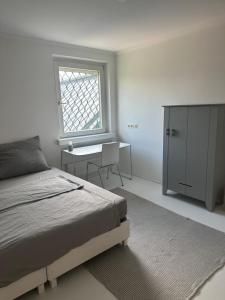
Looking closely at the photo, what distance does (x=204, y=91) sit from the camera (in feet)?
9.38

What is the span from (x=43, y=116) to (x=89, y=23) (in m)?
1.47

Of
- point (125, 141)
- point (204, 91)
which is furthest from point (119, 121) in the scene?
point (204, 91)

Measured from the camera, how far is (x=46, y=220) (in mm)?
1723

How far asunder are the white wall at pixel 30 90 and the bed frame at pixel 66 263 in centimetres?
188

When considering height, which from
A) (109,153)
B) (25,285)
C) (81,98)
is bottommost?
(25,285)

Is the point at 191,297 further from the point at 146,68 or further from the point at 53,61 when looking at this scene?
the point at 53,61

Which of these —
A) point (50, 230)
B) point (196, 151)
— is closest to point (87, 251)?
point (50, 230)

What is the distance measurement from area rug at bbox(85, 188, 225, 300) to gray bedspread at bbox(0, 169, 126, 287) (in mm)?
317

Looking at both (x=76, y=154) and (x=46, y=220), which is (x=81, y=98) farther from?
(x=46, y=220)

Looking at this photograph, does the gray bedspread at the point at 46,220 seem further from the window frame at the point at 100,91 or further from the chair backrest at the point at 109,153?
the window frame at the point at 100,91

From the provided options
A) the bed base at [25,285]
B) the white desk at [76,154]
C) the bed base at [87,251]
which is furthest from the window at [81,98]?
the bed base at [25,285]

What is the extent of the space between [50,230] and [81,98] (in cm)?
267

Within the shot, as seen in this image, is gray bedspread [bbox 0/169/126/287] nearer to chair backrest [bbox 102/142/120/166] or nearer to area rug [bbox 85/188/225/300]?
area rug [bbox 85/188/225/300]

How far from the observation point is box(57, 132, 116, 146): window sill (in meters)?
3.51
